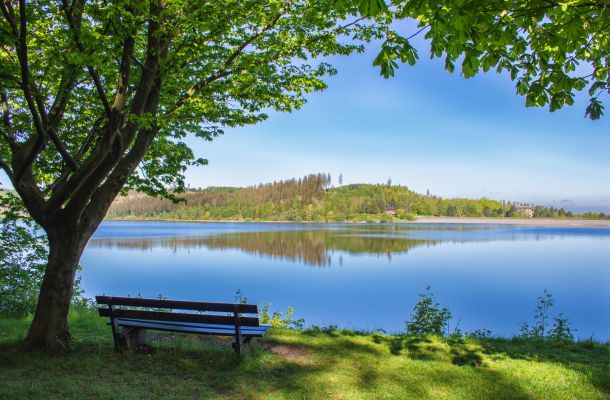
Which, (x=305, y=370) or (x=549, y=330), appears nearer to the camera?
(x=305, y=370)

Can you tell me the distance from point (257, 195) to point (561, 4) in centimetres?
16459

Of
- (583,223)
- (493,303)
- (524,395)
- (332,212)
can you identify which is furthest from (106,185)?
(583,223)

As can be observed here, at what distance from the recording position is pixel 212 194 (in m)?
179

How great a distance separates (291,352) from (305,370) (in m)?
0.76

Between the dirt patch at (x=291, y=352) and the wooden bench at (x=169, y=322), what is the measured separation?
581 mm

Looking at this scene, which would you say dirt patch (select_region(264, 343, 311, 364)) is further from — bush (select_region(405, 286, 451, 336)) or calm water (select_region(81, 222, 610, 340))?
calm water (select_region(81, 222, 610, 340))

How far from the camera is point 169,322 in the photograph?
19.1 feet

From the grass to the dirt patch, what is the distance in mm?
16

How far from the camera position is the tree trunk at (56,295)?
582 centimetres

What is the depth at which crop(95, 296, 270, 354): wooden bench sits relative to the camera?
5.58 m

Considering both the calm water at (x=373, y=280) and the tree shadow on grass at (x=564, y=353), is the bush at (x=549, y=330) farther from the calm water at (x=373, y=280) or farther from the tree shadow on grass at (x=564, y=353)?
the calm water at (x=373, y=280)

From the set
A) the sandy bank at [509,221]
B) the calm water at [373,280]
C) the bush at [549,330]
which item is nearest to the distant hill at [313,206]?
the sandy bank at [509,221]

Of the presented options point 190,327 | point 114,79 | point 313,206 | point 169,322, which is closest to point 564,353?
point 190,327

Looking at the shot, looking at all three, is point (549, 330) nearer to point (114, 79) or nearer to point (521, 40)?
point (521, 40)
